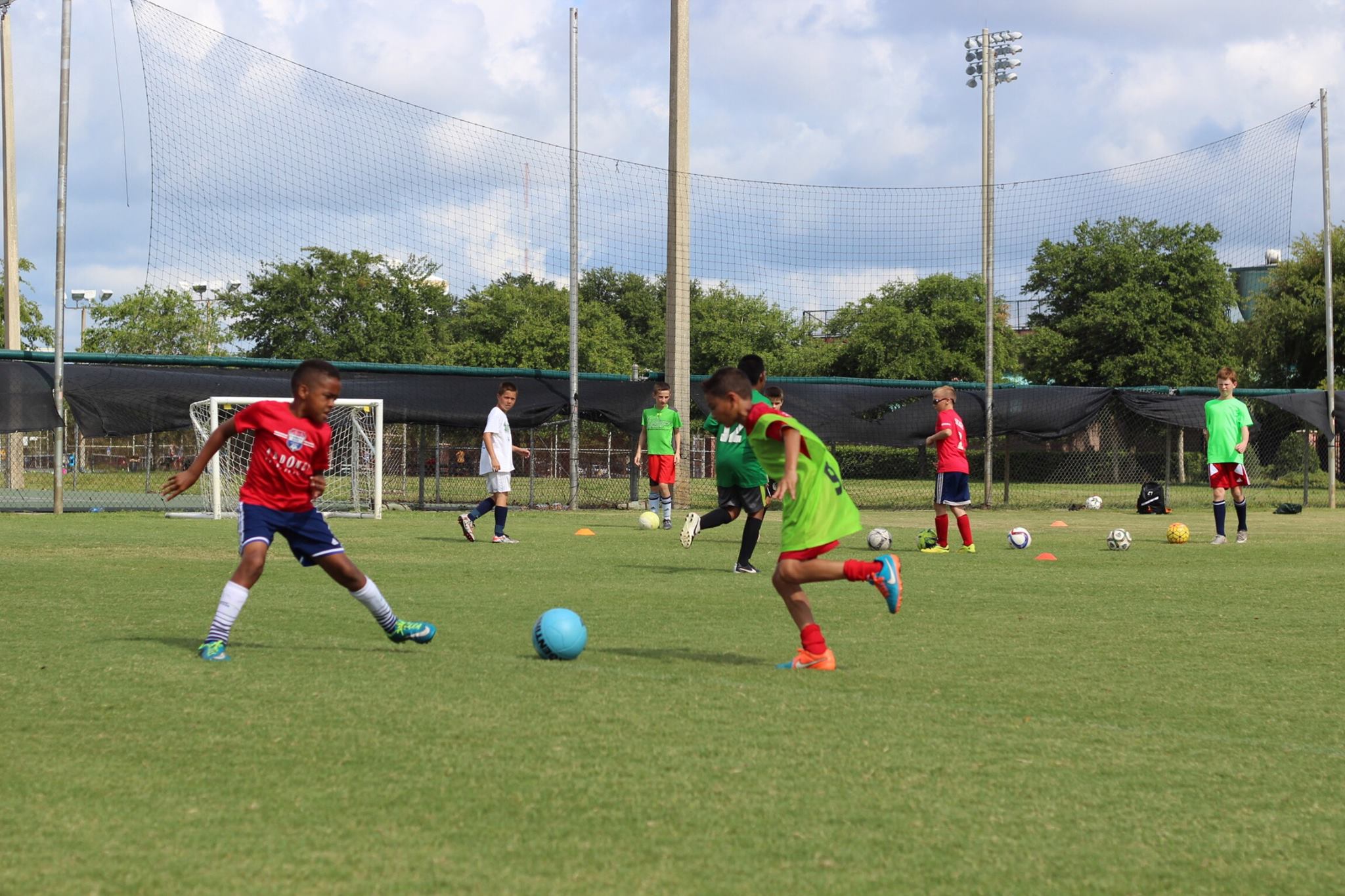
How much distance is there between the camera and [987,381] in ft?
74.2

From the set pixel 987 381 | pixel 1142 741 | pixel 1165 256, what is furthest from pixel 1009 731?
pixel 1165 256

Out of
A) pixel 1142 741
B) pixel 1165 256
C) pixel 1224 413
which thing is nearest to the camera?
pixel 1142 741

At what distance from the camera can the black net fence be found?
61.6ft

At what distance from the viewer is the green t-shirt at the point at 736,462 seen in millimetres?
11125

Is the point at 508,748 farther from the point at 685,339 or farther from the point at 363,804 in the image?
the point at 685,339

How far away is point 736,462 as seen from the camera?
36.7 ft

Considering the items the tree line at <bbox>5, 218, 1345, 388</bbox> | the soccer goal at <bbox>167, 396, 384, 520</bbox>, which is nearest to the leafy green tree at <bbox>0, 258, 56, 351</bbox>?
the tree line at <bbox>5, 218, 1345, 388</bbox>

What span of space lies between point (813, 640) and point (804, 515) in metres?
0.62

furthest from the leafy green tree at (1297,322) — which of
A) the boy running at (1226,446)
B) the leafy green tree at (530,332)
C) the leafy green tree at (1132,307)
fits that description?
the boy running at (1226,446)

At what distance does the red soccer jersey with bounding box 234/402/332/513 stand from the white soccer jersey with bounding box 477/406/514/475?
7966mm

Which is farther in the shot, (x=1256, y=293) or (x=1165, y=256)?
(x=1165, y=256)

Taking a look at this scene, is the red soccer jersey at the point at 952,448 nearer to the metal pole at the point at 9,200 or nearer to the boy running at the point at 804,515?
the boy running at the point at 804,515

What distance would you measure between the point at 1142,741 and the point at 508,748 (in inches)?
89.9

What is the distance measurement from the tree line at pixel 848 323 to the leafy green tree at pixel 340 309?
2.9 inches
